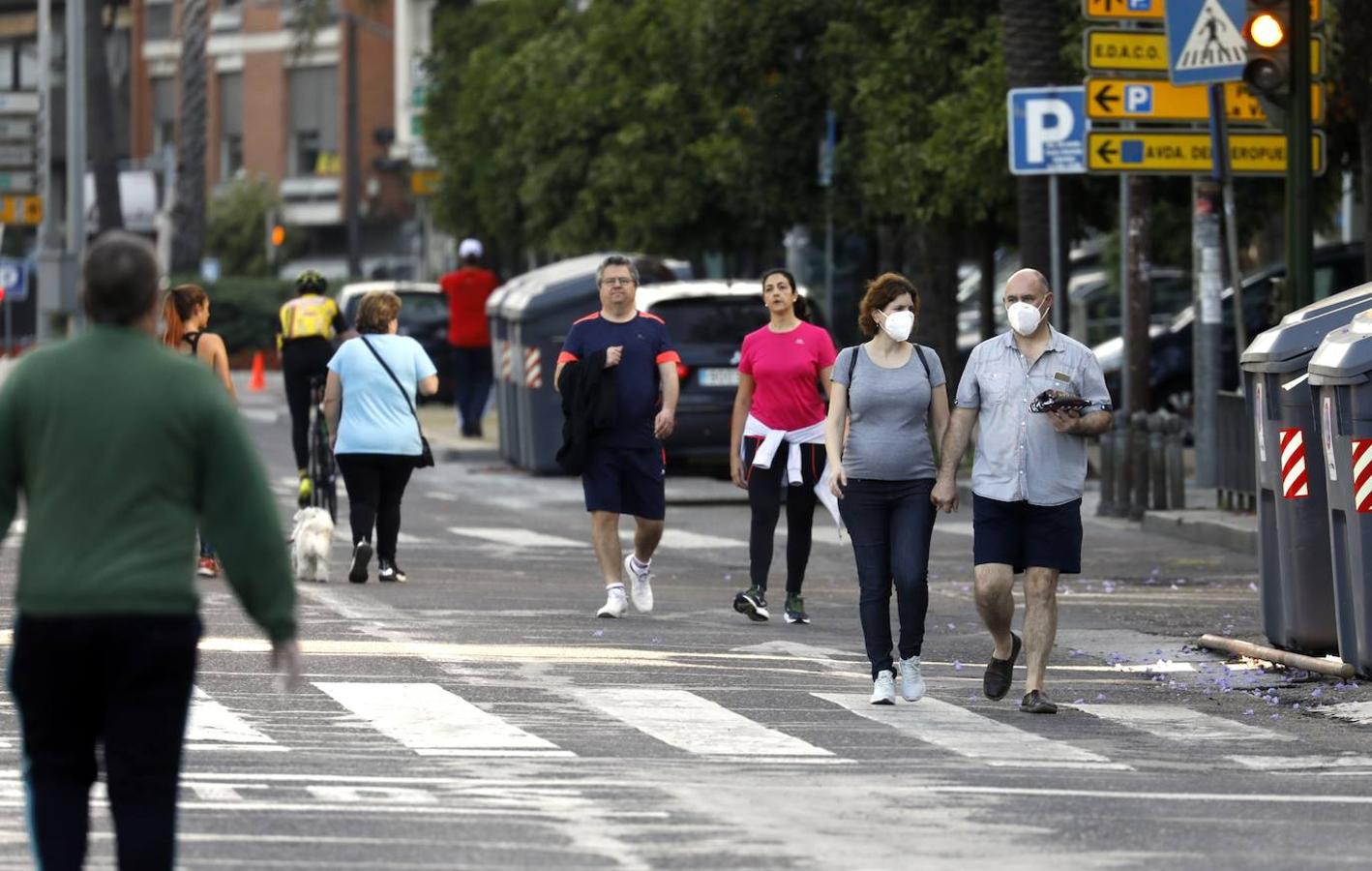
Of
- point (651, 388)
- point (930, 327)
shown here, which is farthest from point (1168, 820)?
point (930, 327)

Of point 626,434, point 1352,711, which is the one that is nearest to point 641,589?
point 626,434

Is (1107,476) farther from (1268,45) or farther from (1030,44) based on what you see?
(1268,45)

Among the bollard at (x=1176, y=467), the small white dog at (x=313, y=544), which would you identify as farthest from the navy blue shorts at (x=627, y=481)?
the bollard at (x=1176, y=467)

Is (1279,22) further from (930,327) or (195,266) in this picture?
(195,266)

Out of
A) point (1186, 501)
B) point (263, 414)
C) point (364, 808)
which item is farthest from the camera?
point (263, 414)

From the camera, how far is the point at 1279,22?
16828mm

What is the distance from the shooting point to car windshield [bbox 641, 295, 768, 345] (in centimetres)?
2361

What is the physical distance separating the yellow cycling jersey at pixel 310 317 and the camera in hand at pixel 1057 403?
9199mm

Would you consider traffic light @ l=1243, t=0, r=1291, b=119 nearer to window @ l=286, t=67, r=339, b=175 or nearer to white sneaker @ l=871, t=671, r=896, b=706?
white sneaker @ l=871, t=671, r=896, b=706

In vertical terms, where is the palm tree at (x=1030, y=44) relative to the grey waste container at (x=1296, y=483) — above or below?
above

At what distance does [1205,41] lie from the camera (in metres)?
18.3

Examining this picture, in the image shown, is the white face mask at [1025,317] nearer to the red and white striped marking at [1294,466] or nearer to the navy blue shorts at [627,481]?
the red and white striped marking at [1294,466]

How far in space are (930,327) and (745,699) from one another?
1861 centimetres

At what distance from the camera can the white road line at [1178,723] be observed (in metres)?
10.5
